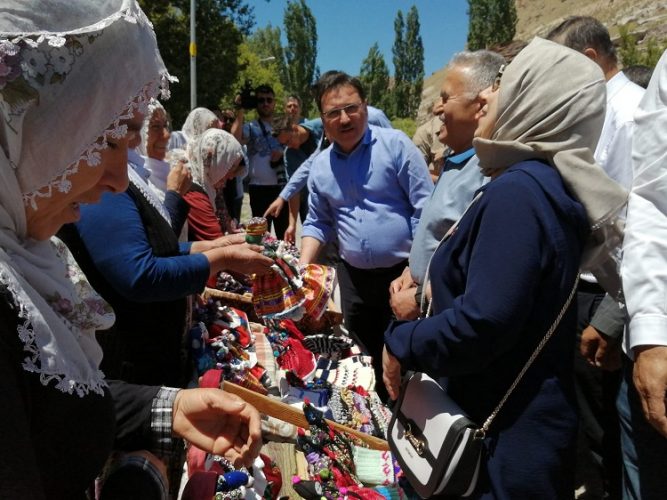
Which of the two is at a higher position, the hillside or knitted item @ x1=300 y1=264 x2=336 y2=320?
the hillside

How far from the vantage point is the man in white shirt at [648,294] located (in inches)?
55.1

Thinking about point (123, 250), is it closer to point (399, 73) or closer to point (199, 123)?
point (199, 123)

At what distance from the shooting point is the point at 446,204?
213 cm

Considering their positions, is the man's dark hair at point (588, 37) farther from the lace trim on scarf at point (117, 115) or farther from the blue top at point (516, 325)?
the lace trim on scarf at point (117, 115)

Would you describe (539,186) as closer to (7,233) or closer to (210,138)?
(7,233)

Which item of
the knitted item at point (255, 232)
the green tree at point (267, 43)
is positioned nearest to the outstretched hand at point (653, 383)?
the knitted item at point (255, 232)

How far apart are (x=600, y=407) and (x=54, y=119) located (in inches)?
105

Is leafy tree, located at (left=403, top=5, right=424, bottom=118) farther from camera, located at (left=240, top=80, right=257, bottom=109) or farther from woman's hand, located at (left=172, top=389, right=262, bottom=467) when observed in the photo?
woman's hand, located at (left=172, top=389, right=262, bottom=467)

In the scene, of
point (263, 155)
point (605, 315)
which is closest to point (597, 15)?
point (263, 155)

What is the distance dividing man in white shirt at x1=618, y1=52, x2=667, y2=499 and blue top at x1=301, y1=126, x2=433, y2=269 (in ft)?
4.78

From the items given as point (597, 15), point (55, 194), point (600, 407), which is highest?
point (597, 15)

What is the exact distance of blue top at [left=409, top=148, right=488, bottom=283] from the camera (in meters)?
2.10

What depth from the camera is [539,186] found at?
1.35 metres

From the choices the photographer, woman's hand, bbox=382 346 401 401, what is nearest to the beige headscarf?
woman's hand, bbox=382 346 401 401
